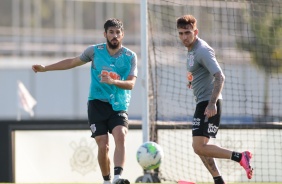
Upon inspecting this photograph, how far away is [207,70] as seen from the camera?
10.9 m

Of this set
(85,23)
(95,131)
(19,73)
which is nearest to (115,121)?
(95,131)

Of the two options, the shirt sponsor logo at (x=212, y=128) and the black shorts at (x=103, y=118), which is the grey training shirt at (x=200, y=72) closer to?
the shirt sponsor logo at (x=212, y=128)

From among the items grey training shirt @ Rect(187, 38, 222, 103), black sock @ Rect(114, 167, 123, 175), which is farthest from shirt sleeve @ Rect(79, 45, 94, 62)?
black sock @ Rect(114, 167, 123, 175)

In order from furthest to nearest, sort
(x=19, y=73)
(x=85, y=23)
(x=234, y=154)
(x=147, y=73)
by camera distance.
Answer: (x=85, y=23) → (x=19, y=73) → (x=147, y=73) → (x=234, y=154)

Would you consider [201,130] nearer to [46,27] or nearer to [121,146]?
[121,146]

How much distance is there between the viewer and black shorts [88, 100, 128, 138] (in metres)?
11.1

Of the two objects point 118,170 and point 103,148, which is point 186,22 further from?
point 118,170

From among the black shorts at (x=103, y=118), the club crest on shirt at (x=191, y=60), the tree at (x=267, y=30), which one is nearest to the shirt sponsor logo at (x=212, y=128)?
the club crest on shirt at (x=191, y=60)

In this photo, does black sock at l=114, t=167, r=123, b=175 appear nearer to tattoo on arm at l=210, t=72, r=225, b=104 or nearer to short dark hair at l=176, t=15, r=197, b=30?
tattoo on arm at l=210, t=72, r=225, b=104

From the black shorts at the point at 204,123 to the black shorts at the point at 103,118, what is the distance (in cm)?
89

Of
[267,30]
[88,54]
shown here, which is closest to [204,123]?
[88,54]

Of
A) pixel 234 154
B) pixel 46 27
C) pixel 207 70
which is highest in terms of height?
pixel 46 27

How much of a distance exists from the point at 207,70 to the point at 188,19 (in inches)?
25.6

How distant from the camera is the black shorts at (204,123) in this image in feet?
35.5
